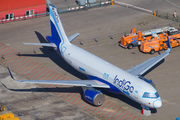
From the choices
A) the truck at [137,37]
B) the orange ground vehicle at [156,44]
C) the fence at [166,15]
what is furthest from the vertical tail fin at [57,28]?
the fence at [166,15]

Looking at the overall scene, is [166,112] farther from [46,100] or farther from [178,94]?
[46,100]

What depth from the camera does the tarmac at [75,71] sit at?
49.2 m

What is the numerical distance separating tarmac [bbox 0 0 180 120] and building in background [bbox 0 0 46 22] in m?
2.36

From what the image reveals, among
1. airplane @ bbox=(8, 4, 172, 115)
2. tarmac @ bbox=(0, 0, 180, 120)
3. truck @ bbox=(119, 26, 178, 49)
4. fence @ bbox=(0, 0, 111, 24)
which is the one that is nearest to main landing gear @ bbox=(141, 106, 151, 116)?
airplane @ bbox=(8, 4, 172, 115)

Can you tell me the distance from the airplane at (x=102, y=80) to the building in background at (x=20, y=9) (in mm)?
29662

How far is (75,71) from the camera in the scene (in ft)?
209

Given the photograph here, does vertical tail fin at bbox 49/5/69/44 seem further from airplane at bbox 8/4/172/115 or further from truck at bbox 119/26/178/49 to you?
truck at bbox 119/26/178/49

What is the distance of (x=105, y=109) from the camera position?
50.0 m

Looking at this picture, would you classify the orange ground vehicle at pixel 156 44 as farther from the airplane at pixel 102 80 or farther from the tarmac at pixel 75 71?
the airplane at pixel 102 80

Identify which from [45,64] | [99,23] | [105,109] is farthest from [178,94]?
[99,23]

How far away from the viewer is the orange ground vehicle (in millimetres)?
70750

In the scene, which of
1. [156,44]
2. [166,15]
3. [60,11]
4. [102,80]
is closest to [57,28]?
[102,80]

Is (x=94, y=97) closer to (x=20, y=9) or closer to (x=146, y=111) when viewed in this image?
(x=146, y=111)

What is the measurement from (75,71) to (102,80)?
501 inches
